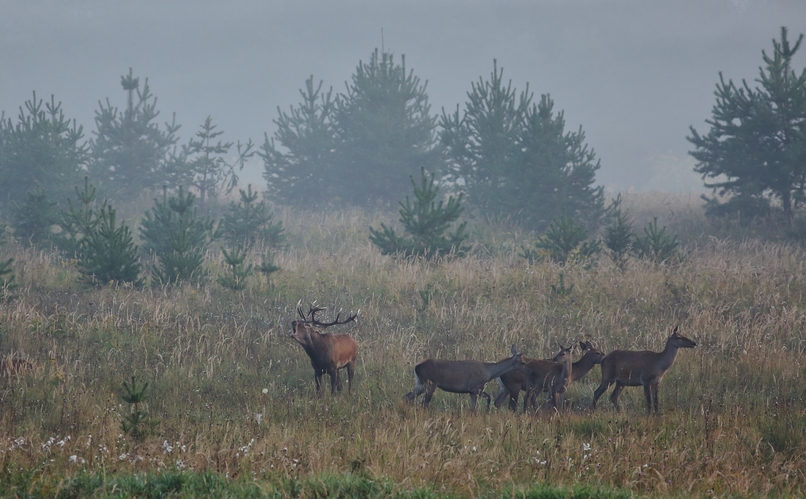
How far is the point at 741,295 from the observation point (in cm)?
1386

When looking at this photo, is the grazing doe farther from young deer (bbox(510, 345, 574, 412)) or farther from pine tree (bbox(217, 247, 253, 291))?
pine tree (bbox(217, 247, 253, 291))

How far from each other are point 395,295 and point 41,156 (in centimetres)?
1985

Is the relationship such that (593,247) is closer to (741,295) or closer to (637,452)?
(741,295)

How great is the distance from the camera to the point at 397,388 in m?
9.61

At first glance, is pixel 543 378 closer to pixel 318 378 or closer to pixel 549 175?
pixel 318 378

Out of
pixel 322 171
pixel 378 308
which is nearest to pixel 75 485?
pixel 378 308

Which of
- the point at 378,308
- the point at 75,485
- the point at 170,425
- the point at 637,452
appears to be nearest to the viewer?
the point at 75,485

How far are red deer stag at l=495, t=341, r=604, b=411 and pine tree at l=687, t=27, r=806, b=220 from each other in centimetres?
1734

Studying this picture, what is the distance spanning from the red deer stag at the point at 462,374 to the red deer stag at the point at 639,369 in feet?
3.79

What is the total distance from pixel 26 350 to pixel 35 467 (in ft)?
17.3

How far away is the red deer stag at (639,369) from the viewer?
871 centimetres

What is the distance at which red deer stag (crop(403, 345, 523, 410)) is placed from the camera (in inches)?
340

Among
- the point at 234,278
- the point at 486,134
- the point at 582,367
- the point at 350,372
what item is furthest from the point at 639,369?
the point at 486,134

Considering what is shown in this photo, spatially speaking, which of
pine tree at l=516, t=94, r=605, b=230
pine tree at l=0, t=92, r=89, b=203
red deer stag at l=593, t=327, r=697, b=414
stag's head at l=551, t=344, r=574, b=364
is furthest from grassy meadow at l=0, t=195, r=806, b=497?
pine tree at l=0, t=92, r=89, b=203
